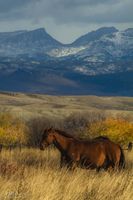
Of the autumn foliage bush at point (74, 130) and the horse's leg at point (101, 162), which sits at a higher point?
the horse's leg at point (101, 162)

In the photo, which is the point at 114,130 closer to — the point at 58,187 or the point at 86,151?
the point at 86,151

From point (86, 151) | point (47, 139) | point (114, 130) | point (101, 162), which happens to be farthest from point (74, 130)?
point (86, 151)

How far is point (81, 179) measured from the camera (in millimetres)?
11469

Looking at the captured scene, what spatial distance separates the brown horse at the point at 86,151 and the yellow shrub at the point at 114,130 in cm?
3124

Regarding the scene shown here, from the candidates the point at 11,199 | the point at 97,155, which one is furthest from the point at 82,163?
the point at 11,199

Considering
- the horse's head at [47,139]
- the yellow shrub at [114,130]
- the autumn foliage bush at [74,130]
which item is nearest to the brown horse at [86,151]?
the horse's head at [47,139]

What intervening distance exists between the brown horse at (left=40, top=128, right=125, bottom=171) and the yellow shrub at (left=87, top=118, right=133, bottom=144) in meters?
31.2

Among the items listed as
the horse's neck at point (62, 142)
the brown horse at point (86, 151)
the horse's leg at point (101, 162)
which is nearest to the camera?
the brown horse at point (86, 151)

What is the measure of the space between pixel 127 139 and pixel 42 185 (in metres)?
38.2

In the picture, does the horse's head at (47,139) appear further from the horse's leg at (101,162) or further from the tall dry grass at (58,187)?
the tall dry grass at (58,187)

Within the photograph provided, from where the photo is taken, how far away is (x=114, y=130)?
1930 inches

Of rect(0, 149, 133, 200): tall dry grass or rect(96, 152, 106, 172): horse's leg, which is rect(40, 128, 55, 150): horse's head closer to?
rect(96, 152, 106, 172): horse's leg

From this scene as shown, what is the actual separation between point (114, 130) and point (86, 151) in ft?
114

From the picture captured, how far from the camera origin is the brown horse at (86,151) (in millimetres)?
14289
